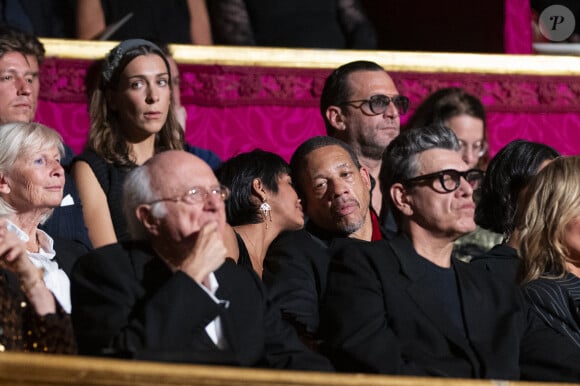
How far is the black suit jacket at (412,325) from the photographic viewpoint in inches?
121

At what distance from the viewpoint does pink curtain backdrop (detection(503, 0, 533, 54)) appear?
5.41m

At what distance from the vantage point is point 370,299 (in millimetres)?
3109

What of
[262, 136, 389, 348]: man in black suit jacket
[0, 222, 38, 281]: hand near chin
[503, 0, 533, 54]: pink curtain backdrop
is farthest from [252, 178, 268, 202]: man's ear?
[503, 0, 533, 54]: pink curtain backdrop

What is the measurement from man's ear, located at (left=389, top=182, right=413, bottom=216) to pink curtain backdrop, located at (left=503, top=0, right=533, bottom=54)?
221 cm

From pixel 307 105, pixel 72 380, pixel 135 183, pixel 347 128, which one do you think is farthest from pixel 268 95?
pixel 72 380

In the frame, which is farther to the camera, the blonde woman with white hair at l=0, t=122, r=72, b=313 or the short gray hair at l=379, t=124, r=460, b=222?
the blonde woman with white hair at l=0, t=122, r=72, b=313

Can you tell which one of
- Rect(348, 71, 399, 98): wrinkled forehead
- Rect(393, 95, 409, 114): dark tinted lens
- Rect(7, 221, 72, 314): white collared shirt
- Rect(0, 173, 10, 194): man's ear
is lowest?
Rect(7, 221, 72, 314): white collared shirt

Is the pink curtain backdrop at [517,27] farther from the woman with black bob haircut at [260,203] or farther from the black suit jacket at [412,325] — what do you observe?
the black suit jacket at [412,325]

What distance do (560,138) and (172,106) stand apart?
61.5 inches

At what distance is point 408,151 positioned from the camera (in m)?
→ 3.41

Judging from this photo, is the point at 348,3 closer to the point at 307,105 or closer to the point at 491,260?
the point at 307,105

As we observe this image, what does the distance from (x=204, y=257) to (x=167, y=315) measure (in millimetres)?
169

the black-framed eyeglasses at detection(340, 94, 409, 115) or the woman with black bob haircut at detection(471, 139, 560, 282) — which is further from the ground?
the black-framed eyeglasses at detection(340, 94, 409, 115)

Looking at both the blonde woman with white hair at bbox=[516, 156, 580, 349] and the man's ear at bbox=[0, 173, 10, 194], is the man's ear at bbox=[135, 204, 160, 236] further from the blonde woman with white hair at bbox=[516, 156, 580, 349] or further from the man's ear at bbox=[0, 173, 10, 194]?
the blonde woman with white hair at bbox=[516, 156, 580, 349]
